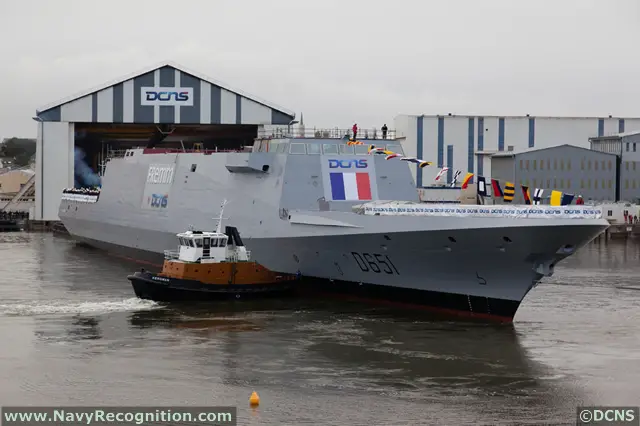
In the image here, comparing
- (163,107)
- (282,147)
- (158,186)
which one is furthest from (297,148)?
(163,107)

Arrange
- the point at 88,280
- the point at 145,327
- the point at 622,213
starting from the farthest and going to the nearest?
the point at 622,213 → the point at 88,280 → the point at 145,327

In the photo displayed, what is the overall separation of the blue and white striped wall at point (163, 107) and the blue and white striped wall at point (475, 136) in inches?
621

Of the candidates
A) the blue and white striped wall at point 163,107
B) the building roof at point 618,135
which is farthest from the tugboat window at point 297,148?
the building roof at point 618,135

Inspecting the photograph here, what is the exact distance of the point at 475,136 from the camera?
236 ft

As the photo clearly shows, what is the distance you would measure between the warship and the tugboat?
4.75ft

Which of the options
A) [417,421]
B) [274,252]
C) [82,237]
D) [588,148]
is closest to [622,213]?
[588,148]

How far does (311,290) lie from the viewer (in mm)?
33156

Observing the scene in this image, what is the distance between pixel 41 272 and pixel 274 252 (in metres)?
12.3

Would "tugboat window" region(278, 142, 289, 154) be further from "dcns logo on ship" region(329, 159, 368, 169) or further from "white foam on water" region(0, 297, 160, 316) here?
"white foam on water" region(0, 297, 160, 316)

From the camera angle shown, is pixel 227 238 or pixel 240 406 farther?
pixel 227 238

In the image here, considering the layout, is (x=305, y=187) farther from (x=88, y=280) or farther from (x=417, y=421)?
(x=417, y=421)

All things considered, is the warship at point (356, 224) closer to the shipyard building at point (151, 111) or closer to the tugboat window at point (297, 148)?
the tugboat window at point (297, 148)

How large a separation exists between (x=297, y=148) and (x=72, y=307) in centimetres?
927

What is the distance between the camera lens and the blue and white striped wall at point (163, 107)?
58.2 m
